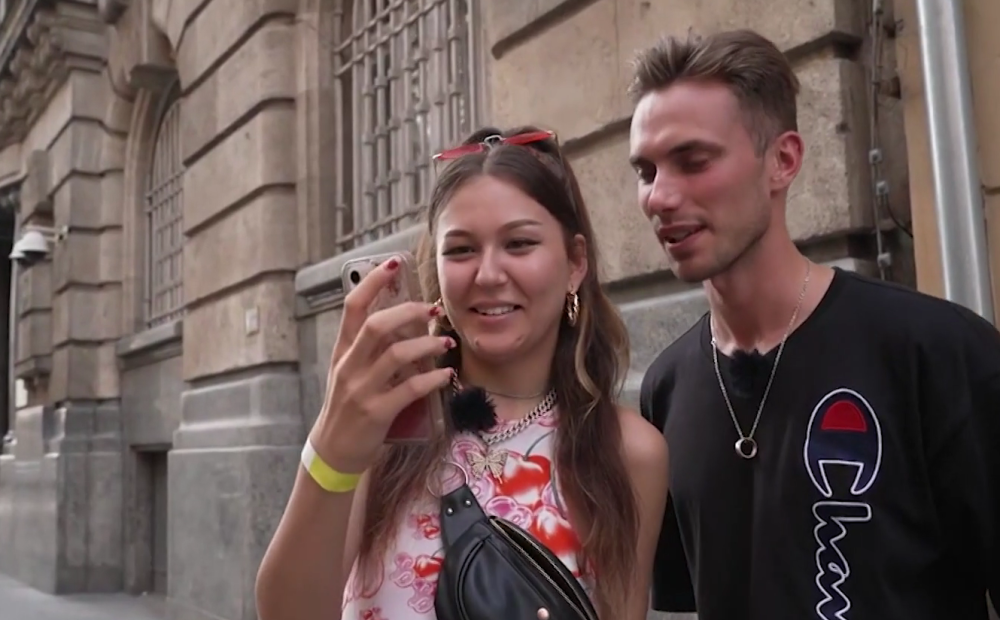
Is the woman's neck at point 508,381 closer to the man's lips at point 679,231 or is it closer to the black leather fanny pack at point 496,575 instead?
the black leather fanny pack at point 496,575

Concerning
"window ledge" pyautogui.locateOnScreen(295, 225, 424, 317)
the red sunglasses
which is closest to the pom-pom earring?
the red sunglasses

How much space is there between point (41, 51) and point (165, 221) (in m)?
3.02

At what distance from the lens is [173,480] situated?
7.04 m

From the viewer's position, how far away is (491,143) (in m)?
1.75

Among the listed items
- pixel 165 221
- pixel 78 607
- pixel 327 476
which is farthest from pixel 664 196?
pixel 78 607

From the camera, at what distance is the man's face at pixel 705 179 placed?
176 cm

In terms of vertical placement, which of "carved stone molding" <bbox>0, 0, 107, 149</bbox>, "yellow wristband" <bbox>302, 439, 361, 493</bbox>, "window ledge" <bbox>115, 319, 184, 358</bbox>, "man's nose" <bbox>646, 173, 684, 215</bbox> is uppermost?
"carved stone molding" <bbox>0, 0, 107, 149</bbox>

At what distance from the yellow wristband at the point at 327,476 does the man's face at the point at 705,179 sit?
80 cm

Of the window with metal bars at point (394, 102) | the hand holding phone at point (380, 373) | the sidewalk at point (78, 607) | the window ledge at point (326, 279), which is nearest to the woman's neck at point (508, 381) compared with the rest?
the hand holding phone at point (380, 373)

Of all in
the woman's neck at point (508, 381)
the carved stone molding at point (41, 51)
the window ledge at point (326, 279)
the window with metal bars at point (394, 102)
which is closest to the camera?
the woman's neck at point (508, 381)

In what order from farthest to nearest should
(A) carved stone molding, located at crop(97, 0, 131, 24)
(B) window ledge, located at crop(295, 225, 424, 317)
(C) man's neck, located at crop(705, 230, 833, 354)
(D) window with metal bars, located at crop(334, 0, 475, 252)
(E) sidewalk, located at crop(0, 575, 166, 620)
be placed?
(A) carved stone molding, located at crop(97, 0, 131, 24), (E) sidewalk, located at crop(0, 575, 166, 620), (B) window ledge, located at crop(295, 225, 424, 317), (D) window with metal bars, located at crop(334, 0, 475, 252), (C) man's neck, located at crop(705, 230, 833, 354)

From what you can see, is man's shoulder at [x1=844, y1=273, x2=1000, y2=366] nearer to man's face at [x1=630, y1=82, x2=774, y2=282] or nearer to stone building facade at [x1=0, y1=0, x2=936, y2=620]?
man's face at [x1=630, y1=82, x2=774, y2=282]

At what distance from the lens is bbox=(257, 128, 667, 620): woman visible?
1314 mm

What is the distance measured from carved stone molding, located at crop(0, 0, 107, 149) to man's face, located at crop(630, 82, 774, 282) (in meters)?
9.93
